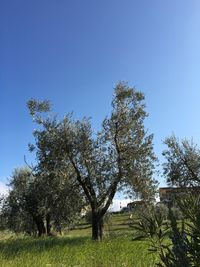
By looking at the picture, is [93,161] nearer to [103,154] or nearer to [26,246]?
[103,154]

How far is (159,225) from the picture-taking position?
3.41 metres

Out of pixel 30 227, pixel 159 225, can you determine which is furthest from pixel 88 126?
pixel 30 227

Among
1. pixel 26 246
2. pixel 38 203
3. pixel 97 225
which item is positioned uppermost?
pixel 38 203

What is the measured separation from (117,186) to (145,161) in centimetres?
243

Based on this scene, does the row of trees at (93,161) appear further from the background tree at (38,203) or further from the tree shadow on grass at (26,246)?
the tree shadow on grass at (26,246)

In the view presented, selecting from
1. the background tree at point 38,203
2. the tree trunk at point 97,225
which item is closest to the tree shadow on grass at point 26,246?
the tree trunk at point 97,225

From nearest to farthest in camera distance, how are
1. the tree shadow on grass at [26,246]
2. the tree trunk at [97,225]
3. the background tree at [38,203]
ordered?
1. the tree shadow on grass at [26,246]
2. the tree trunk at [97,225]
3. the background tree at [38,203]

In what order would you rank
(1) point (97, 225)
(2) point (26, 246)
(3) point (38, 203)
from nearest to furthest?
(2) point (26, 246) < (1) point (97, 225) < (3) point (38, 203)

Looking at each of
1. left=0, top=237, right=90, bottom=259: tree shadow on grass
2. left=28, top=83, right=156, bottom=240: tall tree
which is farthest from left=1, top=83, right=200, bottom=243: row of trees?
left=0, top=237, right=90, bottom=259: tree shadow on grass

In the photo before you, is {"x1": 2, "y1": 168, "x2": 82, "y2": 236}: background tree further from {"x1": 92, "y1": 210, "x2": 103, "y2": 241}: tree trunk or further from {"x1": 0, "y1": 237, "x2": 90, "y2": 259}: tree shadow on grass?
{"x1": 0, "y1": 237, "x2": 90, "y2": 259}: tree shadow on grass

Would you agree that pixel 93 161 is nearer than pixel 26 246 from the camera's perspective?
No

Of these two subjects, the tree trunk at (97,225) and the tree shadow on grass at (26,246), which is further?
the tree trunk at (97,225)

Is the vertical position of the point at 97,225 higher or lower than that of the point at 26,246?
higher

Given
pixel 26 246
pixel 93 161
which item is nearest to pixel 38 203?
pixel 93 161
